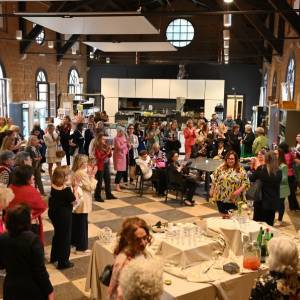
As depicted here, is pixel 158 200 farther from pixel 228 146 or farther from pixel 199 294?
pixel 199 294

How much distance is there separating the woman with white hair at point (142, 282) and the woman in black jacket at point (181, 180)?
230 inches

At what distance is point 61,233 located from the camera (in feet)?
15.3

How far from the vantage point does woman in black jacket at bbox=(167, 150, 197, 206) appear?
7.86 m

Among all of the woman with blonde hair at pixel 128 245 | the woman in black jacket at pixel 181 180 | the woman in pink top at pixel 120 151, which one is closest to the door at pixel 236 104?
the woman in pink top at pixel 120 151

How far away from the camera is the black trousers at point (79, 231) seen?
518cm

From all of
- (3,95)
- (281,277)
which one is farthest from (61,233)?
(3,95)

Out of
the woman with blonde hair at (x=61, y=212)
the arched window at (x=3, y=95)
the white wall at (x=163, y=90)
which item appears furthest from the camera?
the white wall at (x=163, y=90)

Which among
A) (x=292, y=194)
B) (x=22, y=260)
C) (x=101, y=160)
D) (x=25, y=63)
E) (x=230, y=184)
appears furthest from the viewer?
(x=25, y=63)

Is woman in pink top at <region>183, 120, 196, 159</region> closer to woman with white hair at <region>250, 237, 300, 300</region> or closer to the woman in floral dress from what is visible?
the woman in floral dress

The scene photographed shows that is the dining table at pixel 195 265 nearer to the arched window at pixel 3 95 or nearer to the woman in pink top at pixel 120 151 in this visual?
the woman in pink top at pixel 120 151

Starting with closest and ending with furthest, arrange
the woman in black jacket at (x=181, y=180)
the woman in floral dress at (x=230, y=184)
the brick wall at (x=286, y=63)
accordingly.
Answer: the woman in floral dress at (x=230, y=184)
the woman in black jacket at (x=181, y=180)
the brick wall at (x=286, y=63)

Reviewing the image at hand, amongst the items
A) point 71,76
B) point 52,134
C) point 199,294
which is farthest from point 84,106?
point 199,294

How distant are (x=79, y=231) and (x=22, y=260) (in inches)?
103

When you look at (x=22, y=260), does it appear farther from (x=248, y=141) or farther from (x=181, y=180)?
(x=248, y=141)
